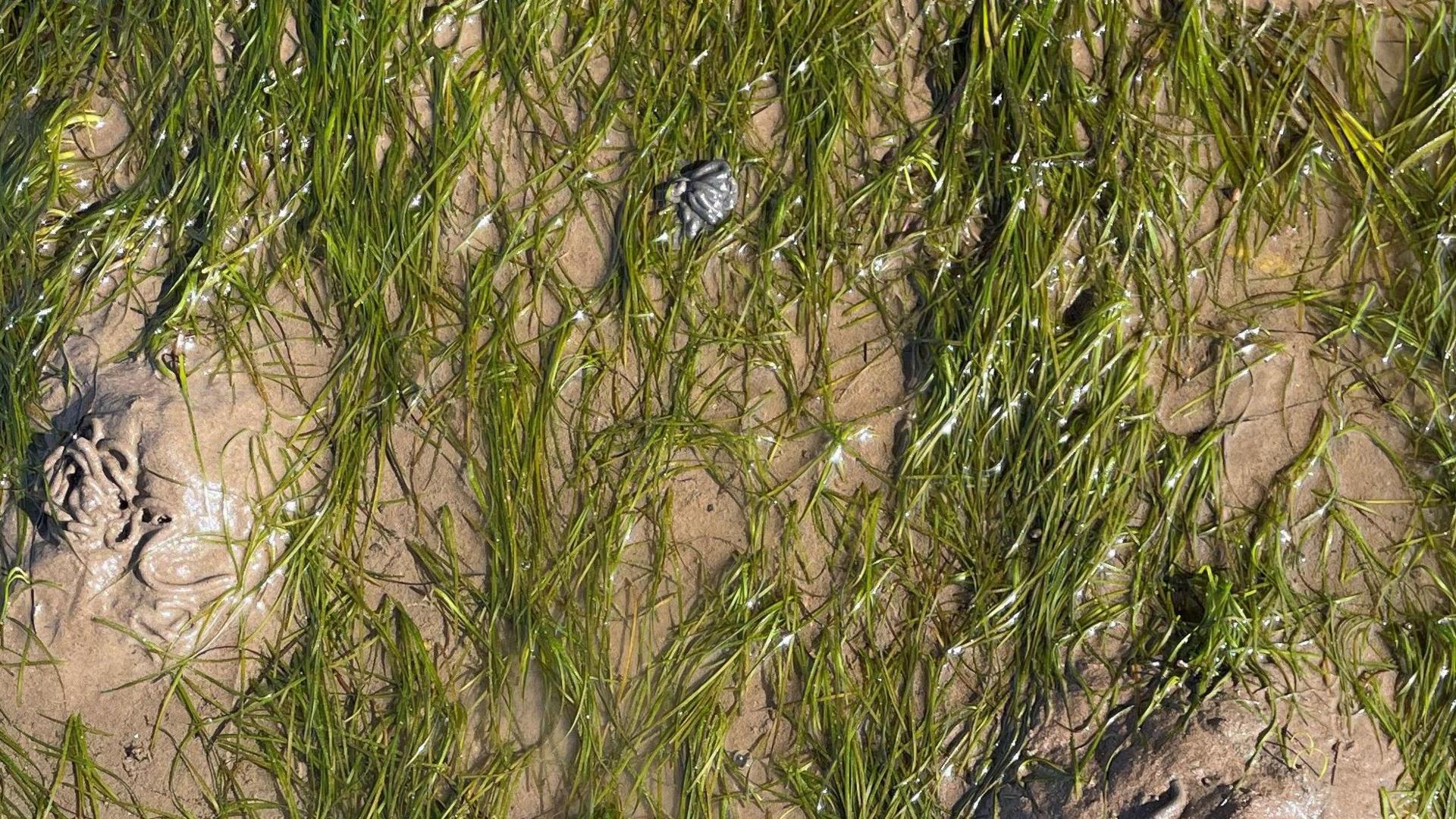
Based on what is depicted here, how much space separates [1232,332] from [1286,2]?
1033mm

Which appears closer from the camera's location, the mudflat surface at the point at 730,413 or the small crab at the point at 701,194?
the mudflat surface at the point at 730,413

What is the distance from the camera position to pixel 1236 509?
291 cm

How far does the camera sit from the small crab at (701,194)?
10.0 ft

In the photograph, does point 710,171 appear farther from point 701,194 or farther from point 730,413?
point 730,413

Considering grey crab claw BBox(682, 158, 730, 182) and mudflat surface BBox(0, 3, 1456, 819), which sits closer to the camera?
mudflat surface BBox(0, 3, 1456, 819)

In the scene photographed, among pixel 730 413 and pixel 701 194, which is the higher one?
pixel 701 194

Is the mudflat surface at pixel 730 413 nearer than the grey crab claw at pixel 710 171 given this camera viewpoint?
Yes

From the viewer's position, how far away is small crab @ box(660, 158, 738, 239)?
305 cm

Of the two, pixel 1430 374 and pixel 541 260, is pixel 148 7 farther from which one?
pixel 1430 374

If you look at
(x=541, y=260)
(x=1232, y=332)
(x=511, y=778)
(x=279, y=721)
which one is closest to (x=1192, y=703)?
(x=1232, y=332)

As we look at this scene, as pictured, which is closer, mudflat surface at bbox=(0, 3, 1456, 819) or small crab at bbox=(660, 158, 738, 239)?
mudflat surface at bbox=(0, 3, 1456, 819)

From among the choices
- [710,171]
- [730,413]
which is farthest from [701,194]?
[730,413]

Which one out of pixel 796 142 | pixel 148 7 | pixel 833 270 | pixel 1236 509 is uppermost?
pixel 148 7

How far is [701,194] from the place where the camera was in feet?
9.98
